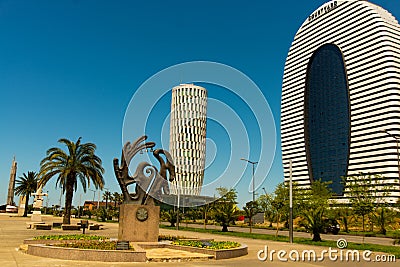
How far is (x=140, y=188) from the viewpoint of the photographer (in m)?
19.3

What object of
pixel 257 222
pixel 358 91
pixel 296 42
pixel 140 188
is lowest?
pixel 257 222

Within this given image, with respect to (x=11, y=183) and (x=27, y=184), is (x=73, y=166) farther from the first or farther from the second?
(x=11, y=183)

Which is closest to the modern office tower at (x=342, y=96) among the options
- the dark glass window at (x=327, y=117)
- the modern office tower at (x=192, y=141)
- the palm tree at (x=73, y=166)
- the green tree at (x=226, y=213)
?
the dark glass window at (x=327, y=117)

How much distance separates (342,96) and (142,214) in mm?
104841

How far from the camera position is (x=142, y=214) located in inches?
735

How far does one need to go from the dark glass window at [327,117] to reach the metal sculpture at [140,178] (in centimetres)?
9595

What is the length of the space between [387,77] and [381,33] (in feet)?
43.4

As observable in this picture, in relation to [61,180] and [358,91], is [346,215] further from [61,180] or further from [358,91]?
[358,91]

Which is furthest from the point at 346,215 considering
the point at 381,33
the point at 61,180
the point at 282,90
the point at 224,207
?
the point at 282,90

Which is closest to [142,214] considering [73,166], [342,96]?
[73,166]

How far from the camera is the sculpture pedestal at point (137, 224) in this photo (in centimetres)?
1838

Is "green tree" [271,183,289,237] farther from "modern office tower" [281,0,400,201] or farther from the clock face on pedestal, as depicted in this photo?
"modern office tower" [281,0,400,201]

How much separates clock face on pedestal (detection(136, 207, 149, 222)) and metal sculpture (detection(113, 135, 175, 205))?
57 cm

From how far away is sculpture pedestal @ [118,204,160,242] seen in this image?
18375mm
